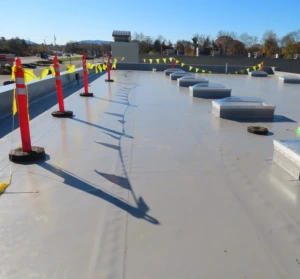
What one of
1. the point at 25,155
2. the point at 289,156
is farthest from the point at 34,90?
the point at 289,156

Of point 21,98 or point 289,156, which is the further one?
point 21,98

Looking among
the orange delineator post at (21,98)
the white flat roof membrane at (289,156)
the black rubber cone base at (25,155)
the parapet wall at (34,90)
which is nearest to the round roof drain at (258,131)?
the white flat roof membrane at (289,156)

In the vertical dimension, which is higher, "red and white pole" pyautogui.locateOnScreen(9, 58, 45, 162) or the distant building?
the distant building

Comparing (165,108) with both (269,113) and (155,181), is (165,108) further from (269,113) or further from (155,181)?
(155,181)

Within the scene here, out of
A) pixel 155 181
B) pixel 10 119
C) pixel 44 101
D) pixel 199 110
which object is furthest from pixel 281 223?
pixel 44 101

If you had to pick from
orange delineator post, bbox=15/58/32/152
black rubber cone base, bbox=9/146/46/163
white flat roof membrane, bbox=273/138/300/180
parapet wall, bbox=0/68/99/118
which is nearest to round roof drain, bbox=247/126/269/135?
white flat roof membrane, bbox=273/138/300/180

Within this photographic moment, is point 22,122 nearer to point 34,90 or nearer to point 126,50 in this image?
point 34,90

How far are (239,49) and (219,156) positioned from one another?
64464mm

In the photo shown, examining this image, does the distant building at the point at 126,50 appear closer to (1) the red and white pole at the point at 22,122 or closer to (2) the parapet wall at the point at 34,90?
(2) the parapet wall at the point at 34,90

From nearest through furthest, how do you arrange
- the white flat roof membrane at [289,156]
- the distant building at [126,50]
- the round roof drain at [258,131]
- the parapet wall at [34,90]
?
the white flat roof membrane at [289,156]
the round roof drain at [258,131]
the parapet wall at [34,90]
the distant building at [126,50]

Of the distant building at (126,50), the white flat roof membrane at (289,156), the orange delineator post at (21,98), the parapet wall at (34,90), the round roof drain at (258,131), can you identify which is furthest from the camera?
the distant building at (126,50)

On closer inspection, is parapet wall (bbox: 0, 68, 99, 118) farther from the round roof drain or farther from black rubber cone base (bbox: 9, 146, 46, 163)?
the round roof drain

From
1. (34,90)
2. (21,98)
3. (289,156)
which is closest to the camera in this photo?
(289,156)

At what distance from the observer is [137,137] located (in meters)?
4.93
